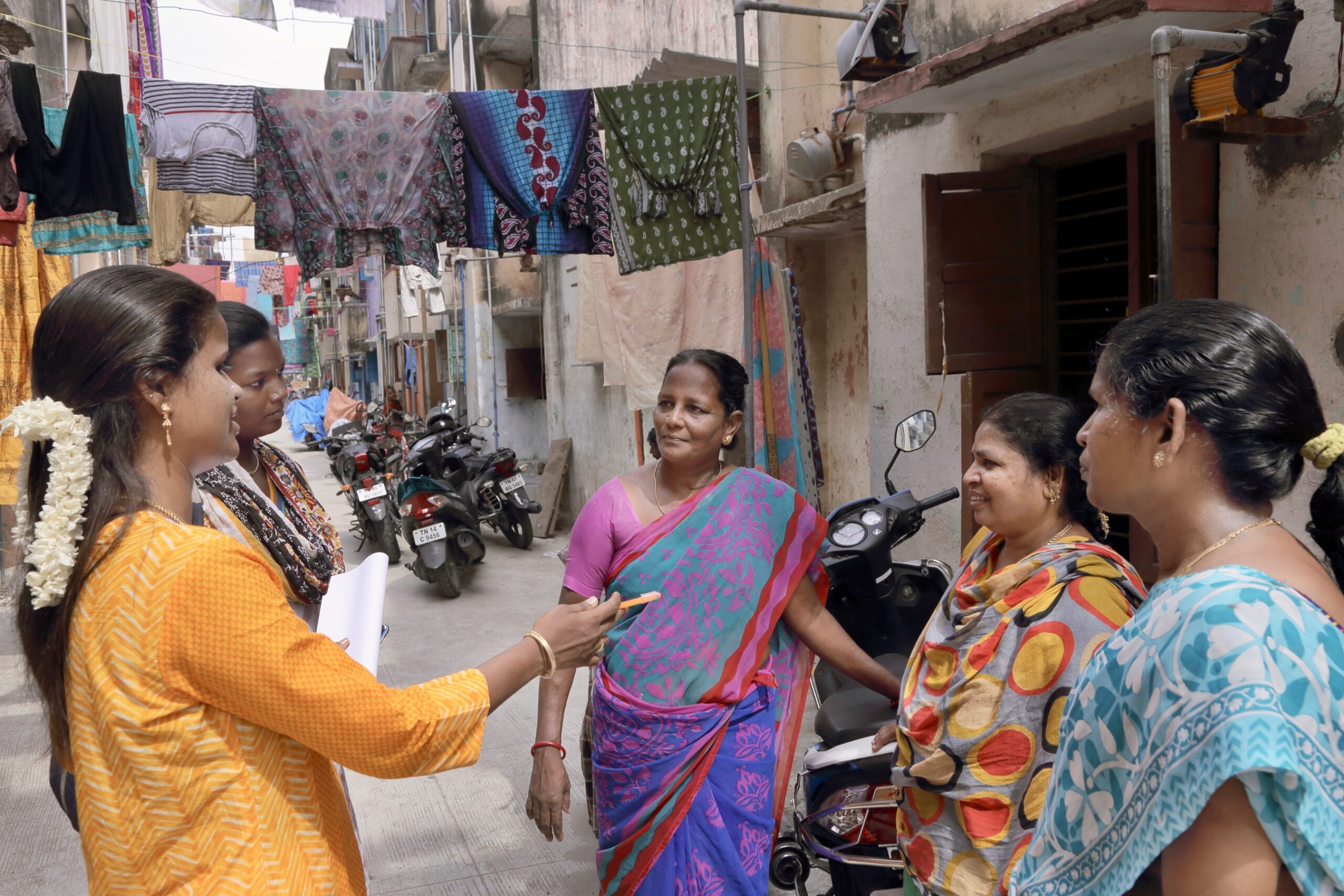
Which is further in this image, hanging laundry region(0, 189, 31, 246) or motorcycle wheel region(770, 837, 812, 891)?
hanging laundry region(0, 189, 31, 246)

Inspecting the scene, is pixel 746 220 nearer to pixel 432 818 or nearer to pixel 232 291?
pixel 432 818

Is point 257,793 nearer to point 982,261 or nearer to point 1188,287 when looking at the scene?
point 1188,287

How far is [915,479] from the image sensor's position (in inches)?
207

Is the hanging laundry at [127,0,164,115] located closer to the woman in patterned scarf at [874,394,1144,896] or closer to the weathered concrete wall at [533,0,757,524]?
the weathered concrete wall at [533,0,757,524]

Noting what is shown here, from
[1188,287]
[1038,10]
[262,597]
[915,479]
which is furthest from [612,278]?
[262,597]

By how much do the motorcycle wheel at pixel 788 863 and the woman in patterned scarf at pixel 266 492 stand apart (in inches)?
54.3

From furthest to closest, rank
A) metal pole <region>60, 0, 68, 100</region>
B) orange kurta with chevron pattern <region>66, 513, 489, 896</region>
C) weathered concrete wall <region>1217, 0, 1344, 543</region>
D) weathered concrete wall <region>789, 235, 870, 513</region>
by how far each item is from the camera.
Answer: metal pole <region>60, 0, 68, 100</region> → weathered concrete wall <region>789, 235, 870, 513</region> → weathered concrete wall <region>1217, 0, 1344, 543</region> → orange kurta with chevron pattern <region>66, 513, 489, 896</region>

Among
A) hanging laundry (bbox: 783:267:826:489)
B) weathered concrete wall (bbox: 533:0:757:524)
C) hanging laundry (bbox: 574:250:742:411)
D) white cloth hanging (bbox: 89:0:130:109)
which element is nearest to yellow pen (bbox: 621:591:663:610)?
hanging laundry (bbox: 783:267:826:489)

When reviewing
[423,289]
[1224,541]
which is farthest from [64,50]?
[423,289]

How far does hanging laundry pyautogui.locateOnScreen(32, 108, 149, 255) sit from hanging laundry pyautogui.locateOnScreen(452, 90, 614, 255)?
180 centimetres

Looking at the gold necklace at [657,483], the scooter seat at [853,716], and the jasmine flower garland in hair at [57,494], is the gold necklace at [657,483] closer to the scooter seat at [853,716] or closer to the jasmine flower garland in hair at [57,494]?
the scooter seat at [853,716]

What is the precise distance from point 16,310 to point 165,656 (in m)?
6.69

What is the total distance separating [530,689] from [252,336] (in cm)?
338

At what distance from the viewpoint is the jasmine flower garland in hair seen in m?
1.34
